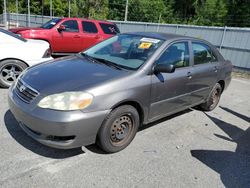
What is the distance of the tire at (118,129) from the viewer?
3043 millimetres

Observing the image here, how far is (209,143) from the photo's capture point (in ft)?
12.7

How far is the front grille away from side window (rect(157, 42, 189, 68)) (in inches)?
70.7

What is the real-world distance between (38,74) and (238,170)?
2976 millimetres

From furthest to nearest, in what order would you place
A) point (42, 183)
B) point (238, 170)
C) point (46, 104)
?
point (238, 170)
point (46, 104)
point (42, 183)

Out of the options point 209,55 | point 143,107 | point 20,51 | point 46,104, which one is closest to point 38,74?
point 46,104

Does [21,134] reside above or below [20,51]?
below

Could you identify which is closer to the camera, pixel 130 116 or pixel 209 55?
pixel 130 116

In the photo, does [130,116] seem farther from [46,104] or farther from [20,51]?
[20,51]

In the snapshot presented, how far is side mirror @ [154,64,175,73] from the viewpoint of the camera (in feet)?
11.1

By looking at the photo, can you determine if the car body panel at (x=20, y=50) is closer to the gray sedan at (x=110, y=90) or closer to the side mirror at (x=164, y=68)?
the gray sedan at (x=110, y=90)

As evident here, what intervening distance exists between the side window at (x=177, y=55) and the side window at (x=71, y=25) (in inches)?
248

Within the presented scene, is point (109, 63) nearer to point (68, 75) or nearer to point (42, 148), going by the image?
point (68, 75)

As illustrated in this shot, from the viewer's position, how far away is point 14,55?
5.18 meters

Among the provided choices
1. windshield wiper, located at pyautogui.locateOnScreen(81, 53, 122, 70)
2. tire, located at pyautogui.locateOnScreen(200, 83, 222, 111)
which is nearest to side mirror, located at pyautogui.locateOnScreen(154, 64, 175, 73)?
windshield wiper, located at pyautogui.locateOnScreen(81, 53, 122, 70)
